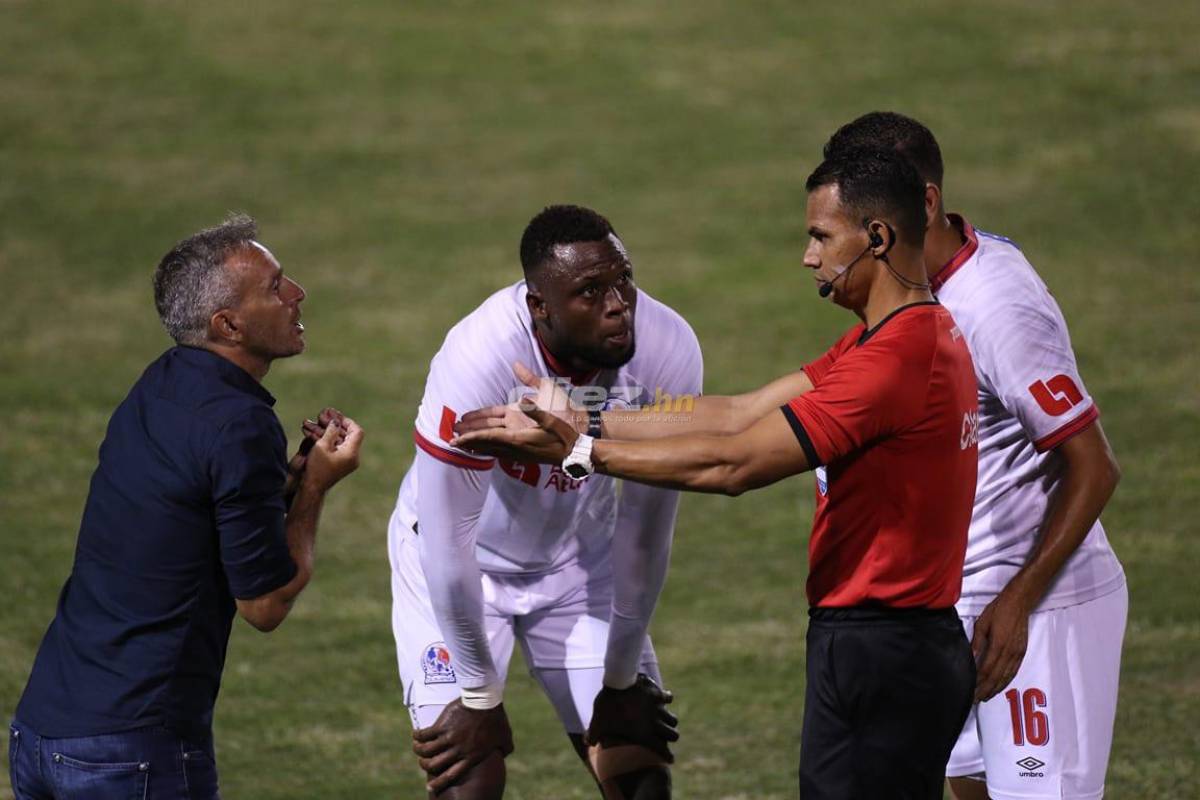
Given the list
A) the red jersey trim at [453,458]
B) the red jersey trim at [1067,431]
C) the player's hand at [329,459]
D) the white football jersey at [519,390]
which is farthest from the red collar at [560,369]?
the red jersey trim at [1067,431]

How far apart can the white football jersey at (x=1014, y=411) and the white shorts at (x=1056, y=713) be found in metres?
0.10

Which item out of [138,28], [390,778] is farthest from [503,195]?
[390,778]

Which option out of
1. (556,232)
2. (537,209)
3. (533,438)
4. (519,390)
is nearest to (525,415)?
(533,438)

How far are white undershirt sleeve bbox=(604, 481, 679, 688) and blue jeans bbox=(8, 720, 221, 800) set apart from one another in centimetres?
185

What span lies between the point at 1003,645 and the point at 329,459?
213 centimetres

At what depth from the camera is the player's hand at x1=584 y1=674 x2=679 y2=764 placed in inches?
252

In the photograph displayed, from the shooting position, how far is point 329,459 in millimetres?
5258

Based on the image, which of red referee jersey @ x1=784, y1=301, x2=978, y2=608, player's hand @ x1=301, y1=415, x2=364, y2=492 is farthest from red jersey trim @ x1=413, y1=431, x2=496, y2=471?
red referee jersey @ x1=784, y1=301, x2=978, y2=608

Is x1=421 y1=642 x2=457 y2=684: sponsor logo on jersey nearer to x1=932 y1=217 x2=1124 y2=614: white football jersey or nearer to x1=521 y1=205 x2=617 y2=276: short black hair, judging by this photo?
x1=521 y1=205 x2=617 y2=276: short black hair

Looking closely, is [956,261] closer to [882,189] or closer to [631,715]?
[882,189]

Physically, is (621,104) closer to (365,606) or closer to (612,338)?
(365,606)

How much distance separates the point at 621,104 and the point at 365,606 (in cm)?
1078

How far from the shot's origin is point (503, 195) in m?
18.7

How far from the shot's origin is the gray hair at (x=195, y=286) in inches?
199
